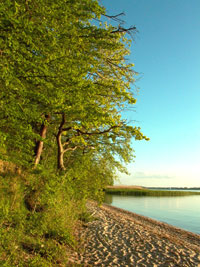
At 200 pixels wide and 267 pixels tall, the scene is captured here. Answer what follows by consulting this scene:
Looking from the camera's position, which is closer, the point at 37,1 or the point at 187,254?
the point at 37,1

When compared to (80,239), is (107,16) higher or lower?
higher

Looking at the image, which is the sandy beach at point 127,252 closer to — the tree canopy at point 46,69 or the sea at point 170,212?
the tree canopy at point 46,69

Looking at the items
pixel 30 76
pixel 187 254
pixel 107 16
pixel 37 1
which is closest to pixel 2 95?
pixel 30 76

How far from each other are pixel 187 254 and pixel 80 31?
1112 cm

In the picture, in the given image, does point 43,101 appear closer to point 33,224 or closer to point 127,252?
point 33,224

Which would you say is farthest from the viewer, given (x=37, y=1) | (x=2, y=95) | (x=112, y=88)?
(x=112, y=88)

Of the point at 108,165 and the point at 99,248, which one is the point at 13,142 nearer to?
the point at 99,248

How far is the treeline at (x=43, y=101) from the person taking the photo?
5.24 meters

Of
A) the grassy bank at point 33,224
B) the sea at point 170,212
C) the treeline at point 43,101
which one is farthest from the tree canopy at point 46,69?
the sea at point 170,212

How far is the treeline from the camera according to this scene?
524 cm

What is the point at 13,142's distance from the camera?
19.7ft

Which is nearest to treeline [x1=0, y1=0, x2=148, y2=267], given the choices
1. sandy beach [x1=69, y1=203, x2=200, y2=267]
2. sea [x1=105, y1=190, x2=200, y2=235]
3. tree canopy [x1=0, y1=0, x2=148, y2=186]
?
tree canopy [x1=0, y1=0, x2=148, y2=186]

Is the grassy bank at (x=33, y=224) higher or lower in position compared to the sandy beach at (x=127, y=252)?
higher

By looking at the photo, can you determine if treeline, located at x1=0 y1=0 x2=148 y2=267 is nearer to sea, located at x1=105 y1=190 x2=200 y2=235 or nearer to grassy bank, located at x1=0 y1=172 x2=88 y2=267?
grassy bank, located at x1=0 y1=172 x2=88 y2=267
